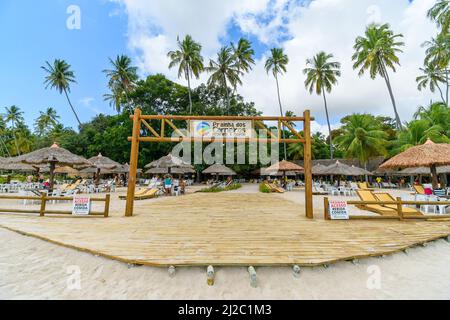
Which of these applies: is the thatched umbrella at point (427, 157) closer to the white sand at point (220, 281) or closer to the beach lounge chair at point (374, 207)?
the beach lounge chair at point (374, 207)

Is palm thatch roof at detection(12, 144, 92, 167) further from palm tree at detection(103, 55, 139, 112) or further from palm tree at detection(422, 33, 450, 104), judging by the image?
palm tree at detection(422, 33, 450, 104)

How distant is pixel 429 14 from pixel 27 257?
27.1 metres

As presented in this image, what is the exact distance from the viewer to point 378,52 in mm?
23875

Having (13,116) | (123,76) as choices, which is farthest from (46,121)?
(123,76)

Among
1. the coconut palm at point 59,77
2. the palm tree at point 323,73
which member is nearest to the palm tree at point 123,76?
the coconut palm at point 59,77

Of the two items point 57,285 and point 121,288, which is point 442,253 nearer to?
point 121,288

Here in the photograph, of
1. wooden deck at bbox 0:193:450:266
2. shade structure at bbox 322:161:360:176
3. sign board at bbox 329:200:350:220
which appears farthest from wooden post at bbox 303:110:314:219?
shade structure at bbox 322:161:360:176

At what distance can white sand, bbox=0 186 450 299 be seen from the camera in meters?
3.02

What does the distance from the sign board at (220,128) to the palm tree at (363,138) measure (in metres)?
25.7

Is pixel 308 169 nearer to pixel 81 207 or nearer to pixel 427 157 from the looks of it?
pixel 427 157

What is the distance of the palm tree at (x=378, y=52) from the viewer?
23484 mm

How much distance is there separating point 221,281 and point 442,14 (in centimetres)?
2398

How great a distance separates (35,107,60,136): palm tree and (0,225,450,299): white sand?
62404 mm

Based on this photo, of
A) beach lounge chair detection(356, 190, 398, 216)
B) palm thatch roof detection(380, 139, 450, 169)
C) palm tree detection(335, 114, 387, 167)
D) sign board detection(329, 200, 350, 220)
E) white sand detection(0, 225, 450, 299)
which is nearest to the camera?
white sand detection(0, 225, 450, 299)
